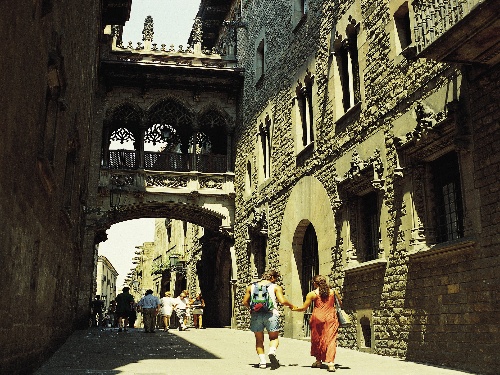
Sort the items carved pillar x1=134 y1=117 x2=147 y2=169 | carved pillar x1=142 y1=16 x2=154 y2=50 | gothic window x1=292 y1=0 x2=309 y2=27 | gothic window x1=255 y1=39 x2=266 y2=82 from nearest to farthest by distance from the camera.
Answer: gothic window x1=292 y1=0 x2=309 y2=27 < gothic window x1=255 y1=39 x2=266 y2=82 < carved pillar x1=134 y1=117 x2=147 y2=169 < carved pillar x1=142 y1=16 x2=154 y2=50

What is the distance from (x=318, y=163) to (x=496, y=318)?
6.81 metres

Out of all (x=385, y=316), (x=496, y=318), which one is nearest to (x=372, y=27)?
(x=385, y=316)

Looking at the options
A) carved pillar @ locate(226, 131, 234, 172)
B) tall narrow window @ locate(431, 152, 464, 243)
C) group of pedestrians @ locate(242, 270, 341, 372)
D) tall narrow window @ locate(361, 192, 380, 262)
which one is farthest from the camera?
carved pillar @ locate(226, 131, 234, 172)

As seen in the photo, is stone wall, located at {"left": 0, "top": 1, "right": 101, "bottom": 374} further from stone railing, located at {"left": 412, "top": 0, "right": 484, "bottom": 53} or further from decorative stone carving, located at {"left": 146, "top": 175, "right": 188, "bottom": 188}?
decorative stone carving, located at {"left": 146, "top": 175, "right": 188, "bottom": 188}

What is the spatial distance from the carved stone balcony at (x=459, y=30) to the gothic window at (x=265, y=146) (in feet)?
32.7

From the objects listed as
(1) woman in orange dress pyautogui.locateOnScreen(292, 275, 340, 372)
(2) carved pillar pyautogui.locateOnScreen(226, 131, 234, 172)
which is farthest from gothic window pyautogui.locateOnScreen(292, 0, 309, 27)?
(1) woman in orange dress pyautogui.locateOnScreen(292, 275, 340, 372)

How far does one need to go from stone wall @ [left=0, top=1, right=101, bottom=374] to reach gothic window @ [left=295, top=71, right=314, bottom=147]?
21.7 feet

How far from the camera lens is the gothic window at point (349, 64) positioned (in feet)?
39.4

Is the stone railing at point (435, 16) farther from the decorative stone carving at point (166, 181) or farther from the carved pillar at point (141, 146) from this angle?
the carved pillar at point (141, 146)

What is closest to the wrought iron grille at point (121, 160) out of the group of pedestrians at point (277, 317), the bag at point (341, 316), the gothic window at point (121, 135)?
the gothic window at point (121, 135)

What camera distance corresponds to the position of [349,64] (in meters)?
12.2

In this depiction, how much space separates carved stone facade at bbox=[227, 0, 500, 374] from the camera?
781 cm

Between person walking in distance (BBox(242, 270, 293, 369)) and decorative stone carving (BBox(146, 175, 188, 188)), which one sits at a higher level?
decorative stone carving (BBox(146, 175, 188, 188))

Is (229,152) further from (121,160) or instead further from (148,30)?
(148,30)
